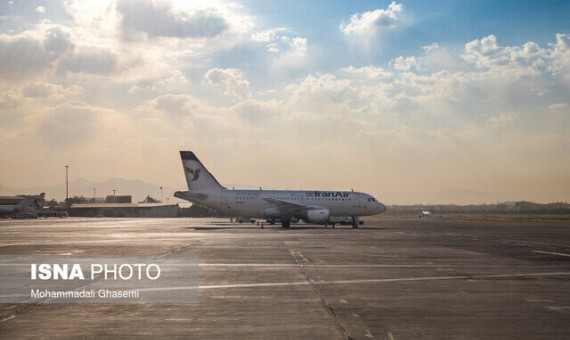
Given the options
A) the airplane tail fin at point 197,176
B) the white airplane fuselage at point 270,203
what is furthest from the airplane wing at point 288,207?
the airplane tail fin at point 197,176

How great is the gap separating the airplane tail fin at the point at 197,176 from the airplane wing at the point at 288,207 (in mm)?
7876

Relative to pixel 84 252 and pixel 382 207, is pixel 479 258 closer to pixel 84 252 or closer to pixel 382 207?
pixel 84 252

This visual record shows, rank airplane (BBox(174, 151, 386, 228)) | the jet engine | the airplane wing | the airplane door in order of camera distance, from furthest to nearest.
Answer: the airplane door
airplane (BBox(174, 151, 386, 228))
the airplane wing
the jet engine

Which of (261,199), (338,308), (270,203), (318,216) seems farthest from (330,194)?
(338,308)

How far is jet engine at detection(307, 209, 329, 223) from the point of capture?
54531mm

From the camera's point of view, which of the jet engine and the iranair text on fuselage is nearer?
the jet engine

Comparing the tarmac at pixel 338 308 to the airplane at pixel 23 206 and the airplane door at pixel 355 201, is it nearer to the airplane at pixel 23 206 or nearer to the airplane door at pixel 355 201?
the airplane door at pixel 355 201

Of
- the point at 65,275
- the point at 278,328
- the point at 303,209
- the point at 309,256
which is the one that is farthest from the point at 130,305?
the point at 303,209

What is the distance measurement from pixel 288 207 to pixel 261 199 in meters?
3.63

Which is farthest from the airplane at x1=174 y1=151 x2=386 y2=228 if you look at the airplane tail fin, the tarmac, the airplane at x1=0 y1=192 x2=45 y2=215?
the airplane at x1=0 y1=192 x2=45 y2=215

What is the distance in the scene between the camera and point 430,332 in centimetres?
797

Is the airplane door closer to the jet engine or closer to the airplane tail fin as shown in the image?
the jet engine

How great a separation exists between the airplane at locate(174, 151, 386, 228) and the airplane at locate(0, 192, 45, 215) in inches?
2420

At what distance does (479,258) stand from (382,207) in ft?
133
